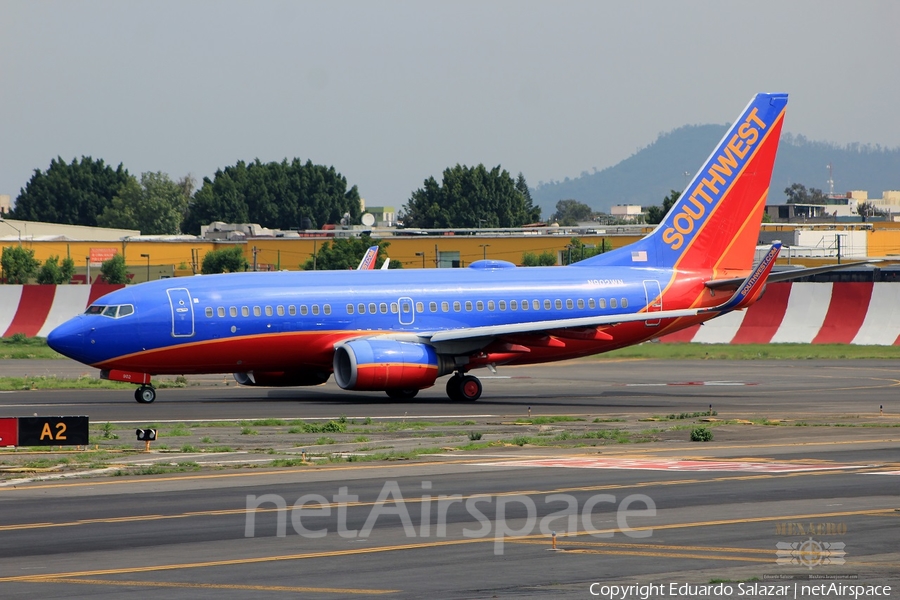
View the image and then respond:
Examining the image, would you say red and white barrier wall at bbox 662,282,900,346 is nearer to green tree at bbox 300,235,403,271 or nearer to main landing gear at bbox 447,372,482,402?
main landing gear at bbox 447,372,482,402

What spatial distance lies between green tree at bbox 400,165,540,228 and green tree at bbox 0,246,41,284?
331 feet

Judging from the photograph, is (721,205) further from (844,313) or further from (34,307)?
(34,307)

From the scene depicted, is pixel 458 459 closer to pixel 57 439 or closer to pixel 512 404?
pixel 57 439

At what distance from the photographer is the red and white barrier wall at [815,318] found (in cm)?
5706

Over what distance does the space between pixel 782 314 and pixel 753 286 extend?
21905 millimetres

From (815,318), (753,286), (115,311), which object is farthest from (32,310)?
(815,318)

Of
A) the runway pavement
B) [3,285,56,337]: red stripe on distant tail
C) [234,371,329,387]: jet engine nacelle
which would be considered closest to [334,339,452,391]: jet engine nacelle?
[234,371,329,387]: jet engine nacelle

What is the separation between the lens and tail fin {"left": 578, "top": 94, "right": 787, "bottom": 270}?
1642 inches

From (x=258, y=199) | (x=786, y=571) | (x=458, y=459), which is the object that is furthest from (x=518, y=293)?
(x=258, y=199)

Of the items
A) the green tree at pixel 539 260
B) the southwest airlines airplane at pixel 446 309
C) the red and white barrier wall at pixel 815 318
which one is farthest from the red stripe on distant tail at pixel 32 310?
the green tree at pixel 539 260

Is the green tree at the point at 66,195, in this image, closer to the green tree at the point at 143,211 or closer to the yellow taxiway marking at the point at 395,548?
the green tree at the point at 143,211

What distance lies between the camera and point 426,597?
11.9 m

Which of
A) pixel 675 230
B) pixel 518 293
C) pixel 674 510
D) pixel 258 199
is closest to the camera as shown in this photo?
pixel 674 510

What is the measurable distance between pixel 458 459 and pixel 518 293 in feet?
53.6
